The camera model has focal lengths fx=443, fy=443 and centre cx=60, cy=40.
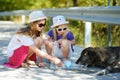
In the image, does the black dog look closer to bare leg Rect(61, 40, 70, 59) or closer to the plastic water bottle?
bare leg Rect(61, 40, 70, 59)

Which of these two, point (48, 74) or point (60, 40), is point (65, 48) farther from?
point (48, 74)

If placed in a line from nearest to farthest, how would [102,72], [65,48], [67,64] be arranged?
1. [102,72]
2. [67,64]
3. [65,48]

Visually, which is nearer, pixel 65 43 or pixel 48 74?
pixel 48 74

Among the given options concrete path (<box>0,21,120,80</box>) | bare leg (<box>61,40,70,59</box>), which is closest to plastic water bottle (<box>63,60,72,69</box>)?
concrete path (<box>0,21,120,80</box>)

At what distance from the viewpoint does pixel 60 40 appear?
730cm

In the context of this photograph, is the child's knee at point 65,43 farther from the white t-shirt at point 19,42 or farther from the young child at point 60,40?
the white t-shirt at point 19,42

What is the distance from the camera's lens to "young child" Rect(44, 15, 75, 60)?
7.25 meters

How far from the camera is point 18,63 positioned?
721 centimetres

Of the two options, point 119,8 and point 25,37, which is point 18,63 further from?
point 119,8

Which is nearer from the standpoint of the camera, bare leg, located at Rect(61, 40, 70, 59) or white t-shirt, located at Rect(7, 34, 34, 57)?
white t-shirt, located at Rect(7, 34, 34, 57)

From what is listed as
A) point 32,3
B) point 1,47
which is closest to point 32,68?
point 1,47

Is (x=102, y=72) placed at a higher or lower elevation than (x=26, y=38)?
lower

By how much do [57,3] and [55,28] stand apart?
1635 centimetres

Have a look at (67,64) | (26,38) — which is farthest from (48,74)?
(26,38)
